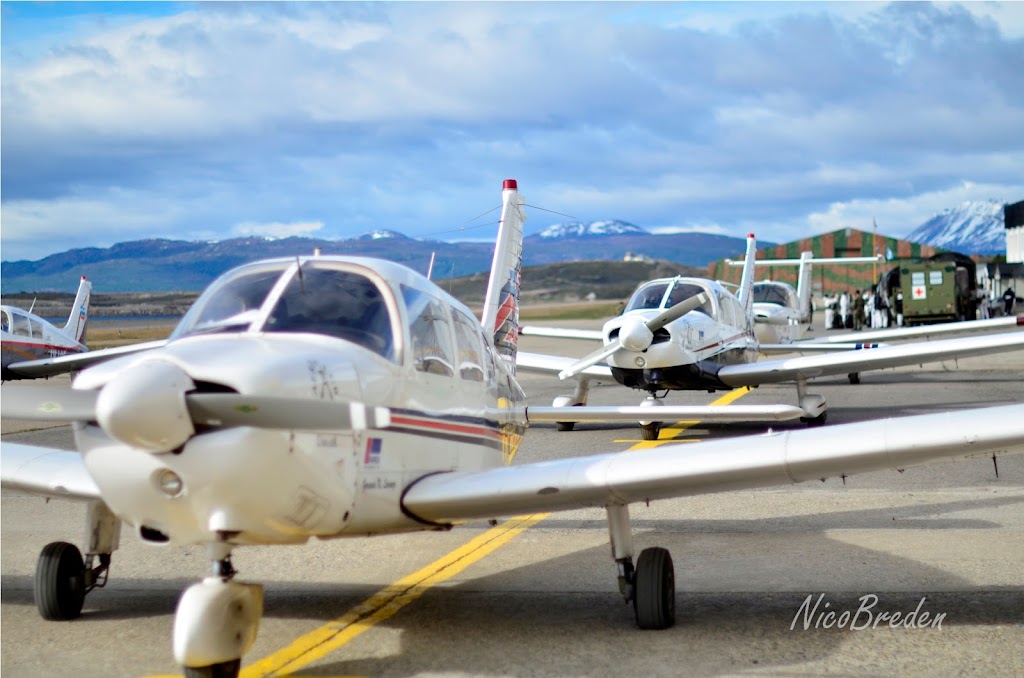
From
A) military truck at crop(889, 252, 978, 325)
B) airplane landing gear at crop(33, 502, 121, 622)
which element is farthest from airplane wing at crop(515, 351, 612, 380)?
military truck at crop(889, 252, 978, 325)

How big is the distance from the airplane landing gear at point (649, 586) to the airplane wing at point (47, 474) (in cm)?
284

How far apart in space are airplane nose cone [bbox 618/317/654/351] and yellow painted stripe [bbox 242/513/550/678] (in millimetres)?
6181

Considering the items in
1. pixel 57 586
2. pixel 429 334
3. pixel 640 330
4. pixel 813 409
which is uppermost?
pixel 429 334

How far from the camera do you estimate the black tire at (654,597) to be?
5.70 meters

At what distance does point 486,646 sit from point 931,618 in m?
2.38

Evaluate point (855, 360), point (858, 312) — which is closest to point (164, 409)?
point (855, 360)

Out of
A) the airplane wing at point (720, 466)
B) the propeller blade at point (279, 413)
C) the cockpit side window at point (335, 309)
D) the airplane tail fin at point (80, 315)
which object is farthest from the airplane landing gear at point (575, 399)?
the airplane tail fin at point (80, 315)

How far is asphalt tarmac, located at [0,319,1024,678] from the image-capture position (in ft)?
17.2

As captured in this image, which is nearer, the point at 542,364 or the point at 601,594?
the point at 601,594

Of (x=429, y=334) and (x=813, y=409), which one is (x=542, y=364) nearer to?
(x=813, y=409)

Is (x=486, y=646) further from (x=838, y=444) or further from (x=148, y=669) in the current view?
(x=838, y=444)

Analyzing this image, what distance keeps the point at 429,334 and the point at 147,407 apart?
7.08 feet

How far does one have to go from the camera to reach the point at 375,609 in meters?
6.27
